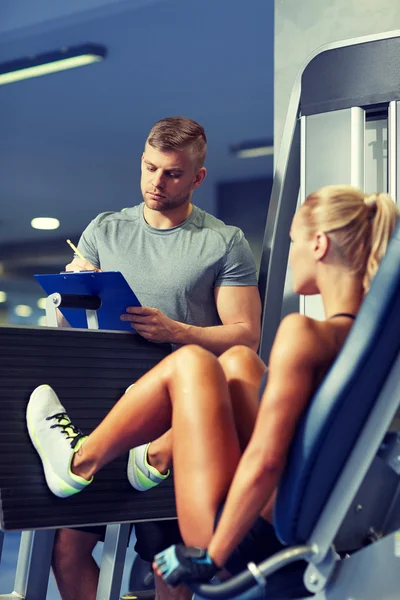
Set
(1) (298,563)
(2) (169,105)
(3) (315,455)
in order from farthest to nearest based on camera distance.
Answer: (2) (169,105) < (1) (298,563) < (3) (315,455)

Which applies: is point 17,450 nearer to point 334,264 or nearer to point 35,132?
point 334,264

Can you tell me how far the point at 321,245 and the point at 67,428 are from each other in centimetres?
63

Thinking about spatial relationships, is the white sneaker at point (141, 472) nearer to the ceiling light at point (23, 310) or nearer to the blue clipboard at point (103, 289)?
the blue clipboard at point (103, 289)

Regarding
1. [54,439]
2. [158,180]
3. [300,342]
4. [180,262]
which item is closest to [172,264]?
[180,262]

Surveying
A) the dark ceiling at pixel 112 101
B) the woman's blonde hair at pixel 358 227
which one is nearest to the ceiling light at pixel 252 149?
the dark ceiling at pixel 112 101

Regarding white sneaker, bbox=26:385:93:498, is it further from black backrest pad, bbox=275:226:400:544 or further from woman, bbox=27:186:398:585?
black backrest pad, bbox=275:226:400:544

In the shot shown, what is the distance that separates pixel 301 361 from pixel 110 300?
2.41 feet

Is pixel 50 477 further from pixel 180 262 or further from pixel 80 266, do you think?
pixel 180 262

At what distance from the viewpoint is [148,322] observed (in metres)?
1.99

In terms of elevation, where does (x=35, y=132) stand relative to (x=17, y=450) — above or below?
above

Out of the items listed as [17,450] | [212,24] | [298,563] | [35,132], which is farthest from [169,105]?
[298,563]

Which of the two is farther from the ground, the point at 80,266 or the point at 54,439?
the point at 80,266

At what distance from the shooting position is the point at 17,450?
1712 mm

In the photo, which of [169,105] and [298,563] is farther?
[169,105]
